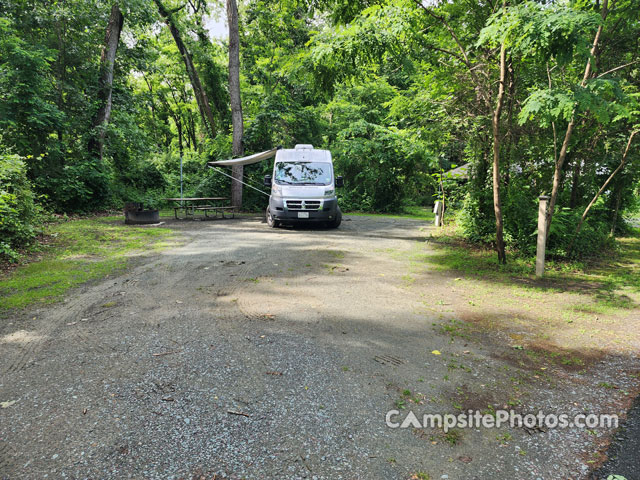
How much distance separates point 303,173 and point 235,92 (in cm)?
794

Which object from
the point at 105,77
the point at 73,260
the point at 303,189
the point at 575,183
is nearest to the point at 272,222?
the point at 303,189

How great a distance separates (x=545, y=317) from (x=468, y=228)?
205 inches

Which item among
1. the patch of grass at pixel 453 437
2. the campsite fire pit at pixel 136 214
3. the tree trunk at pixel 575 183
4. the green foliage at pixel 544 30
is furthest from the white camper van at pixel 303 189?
the patch of grass at pixel 453 437

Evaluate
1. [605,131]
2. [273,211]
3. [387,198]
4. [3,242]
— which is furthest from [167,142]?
[605,131]

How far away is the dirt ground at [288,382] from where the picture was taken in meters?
2.19

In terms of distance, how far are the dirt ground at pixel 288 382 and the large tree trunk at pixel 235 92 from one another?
527 inches

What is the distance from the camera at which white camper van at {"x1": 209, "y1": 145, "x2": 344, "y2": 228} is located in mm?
11953

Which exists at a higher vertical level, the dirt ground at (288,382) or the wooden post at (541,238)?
the wooden post at (541,238)

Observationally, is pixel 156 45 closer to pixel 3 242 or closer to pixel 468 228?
pixel 3 242

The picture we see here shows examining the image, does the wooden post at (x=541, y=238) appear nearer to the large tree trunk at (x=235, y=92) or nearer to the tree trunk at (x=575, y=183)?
the tree trunk at (x=575, y=183)

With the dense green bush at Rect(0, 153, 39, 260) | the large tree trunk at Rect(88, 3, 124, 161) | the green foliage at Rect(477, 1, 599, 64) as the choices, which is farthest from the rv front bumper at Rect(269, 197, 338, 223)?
the large tree trunk at Rect(88, 3, 124, 161)

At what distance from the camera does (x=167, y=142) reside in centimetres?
4297

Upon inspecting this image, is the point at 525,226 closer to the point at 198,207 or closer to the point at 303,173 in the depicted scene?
the point at 303,173

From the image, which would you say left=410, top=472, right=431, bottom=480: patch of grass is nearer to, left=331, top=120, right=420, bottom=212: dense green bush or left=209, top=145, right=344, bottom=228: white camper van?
left=209, top=145, right=344, bottom=228: white camper van
